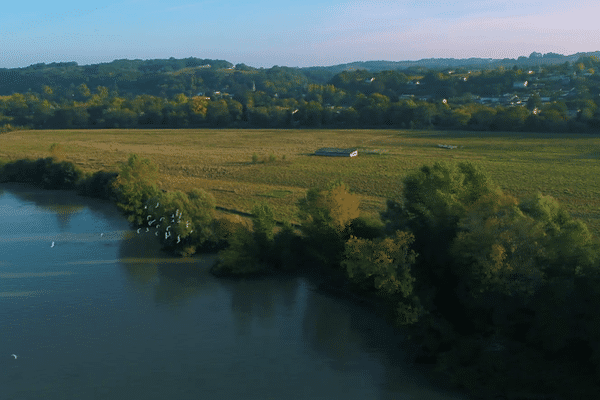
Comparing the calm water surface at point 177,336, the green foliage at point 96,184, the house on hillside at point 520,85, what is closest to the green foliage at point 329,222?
the calm water surface at point 177,336

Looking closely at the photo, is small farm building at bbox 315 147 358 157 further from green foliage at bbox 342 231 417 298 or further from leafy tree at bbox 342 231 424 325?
green foliage at bbox 342 231 417 298

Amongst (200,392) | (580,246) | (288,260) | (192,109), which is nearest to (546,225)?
(580,246)

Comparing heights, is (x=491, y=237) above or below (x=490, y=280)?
above

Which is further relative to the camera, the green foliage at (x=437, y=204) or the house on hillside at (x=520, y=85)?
the house on hillside at (x=520, y=85)

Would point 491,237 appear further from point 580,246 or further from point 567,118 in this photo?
point 567,118

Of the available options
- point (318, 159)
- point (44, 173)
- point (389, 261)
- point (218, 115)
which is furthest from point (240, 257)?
point (218, 115)

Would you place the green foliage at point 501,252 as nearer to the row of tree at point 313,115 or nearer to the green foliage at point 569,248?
the green foliage at point 569,248
